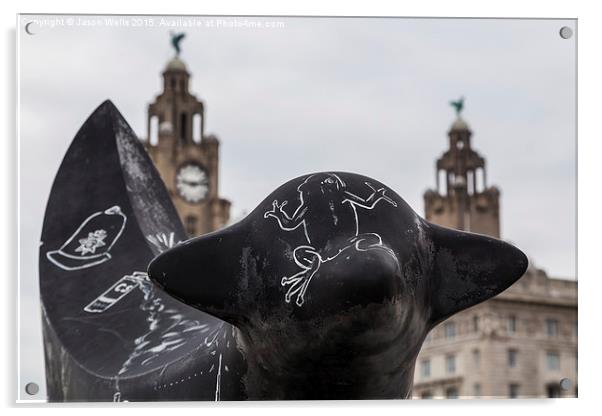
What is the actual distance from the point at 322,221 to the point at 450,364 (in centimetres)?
2812

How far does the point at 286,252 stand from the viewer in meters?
2.93

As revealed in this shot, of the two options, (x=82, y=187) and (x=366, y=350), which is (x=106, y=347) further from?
(x=366, y=350)

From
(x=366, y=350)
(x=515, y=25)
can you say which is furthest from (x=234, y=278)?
(x=515, y=25)

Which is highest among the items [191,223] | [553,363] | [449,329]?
[191,223]

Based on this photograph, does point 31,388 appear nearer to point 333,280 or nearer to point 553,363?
point 333,280

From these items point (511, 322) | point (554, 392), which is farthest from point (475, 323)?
point (554, 392)

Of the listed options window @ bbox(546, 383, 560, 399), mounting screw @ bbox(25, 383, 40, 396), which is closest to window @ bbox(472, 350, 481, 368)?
window @ bbox(546, 383, 560, 399)

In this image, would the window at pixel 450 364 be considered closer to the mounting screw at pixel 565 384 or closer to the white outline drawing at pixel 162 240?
the mounting screw at pixel 565 384

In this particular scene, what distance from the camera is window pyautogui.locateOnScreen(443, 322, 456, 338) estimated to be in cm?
3168

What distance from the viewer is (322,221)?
2.93 metres

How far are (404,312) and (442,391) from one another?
20873mm

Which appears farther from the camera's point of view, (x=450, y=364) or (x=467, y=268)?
(x=450, y=364)

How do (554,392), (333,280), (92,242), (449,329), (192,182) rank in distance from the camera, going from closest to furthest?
(333,280) < (92,242) < (554,392) < (449,329) < (192,182)
